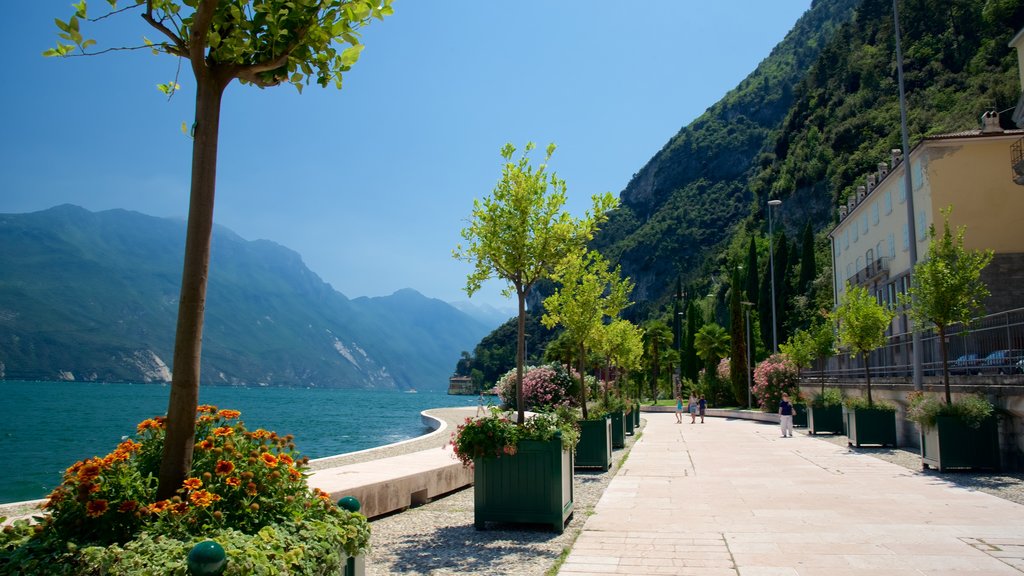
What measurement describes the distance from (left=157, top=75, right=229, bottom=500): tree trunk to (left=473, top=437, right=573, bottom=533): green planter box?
4923mm

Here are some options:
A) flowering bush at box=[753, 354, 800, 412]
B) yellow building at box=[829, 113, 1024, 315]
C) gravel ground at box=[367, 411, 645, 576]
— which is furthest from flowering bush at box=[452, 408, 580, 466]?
flowering bush at box=[753, 354, 800, 412]

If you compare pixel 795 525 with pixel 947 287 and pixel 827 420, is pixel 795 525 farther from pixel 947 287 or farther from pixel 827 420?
pixel 827 420

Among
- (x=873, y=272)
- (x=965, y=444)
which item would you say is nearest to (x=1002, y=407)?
(x=965, y=444)

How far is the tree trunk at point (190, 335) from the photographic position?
3.91m

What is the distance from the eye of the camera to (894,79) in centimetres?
9300

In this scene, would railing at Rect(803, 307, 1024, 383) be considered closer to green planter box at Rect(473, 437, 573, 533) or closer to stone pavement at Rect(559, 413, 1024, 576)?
stone pavement at Rect(559, 413, 1024, 576)

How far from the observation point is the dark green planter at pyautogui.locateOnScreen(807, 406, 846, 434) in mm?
25750

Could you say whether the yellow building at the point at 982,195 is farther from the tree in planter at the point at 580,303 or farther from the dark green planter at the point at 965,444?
the tree in planter at the point at 580,303

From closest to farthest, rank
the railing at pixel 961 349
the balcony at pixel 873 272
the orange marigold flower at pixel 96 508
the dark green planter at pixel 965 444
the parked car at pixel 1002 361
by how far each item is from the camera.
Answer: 1. the orange marigold flower at pixel 96 508
2. the dark green planter at pixel 965 444
3. the parked car at pixel 1002 361
4. the railing at pixel 961 349
5. the balcony at pixel 873 272

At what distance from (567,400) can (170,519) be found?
21406mm

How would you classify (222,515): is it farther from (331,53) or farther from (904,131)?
(904,131)

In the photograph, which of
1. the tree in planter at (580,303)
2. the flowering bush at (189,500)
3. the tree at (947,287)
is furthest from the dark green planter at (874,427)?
the flowering bush at (189,500)

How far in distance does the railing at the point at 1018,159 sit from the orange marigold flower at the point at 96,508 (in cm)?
2841

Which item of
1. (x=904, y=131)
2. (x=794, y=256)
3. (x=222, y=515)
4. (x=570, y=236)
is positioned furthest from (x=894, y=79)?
(x=222, y=515)
